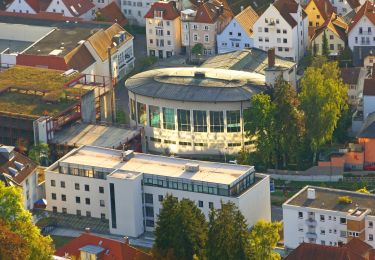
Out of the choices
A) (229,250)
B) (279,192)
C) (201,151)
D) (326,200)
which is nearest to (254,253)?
(229,250)

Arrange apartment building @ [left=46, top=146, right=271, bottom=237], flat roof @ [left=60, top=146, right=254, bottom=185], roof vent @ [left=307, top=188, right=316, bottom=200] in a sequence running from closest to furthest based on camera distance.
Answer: roof vent @ [left=307, top=188, right=316, bottom=200], apartment building @ [left=46, top=146, right=271, bottom=237], flat roof @ [left=60, top=146, right=254, bottom=185]

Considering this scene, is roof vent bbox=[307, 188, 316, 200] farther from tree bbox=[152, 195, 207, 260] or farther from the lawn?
the lawn

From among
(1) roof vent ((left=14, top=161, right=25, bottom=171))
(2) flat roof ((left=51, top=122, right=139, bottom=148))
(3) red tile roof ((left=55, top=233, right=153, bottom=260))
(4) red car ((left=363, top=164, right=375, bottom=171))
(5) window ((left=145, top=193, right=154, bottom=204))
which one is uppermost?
(1) roof vent ((left=14, top=161, right=25, bottom=171))

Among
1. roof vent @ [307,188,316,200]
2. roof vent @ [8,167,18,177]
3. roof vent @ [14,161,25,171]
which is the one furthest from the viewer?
roof vent @ [14,161,25,171]

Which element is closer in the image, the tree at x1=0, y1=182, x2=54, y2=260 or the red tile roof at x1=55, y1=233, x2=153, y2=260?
the tree at x1=0, y1=182, x2=54, y2=260

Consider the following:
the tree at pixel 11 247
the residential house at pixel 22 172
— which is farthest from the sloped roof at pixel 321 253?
the residential house at pixel 22 172

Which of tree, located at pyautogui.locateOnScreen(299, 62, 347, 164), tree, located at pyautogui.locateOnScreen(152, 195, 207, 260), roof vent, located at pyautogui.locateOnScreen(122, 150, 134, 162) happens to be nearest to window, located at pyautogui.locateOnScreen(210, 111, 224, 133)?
tree, located at pyautogui.locateOnScreen(299, 62, 347, 164)

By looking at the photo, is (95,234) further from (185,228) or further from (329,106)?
(329,106)
